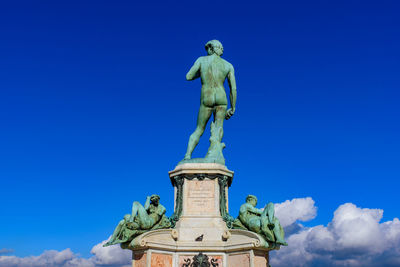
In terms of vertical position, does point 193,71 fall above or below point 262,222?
above

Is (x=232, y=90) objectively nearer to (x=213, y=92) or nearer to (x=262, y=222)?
(x=213, y=92)

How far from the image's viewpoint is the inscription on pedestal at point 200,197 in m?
14.8

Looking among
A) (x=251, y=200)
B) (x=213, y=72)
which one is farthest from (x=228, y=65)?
(x=251, y=200)

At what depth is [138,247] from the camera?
533 inches

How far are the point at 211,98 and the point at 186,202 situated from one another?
4364mm

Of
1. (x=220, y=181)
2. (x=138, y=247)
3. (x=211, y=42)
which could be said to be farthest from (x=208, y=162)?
(x=211, y=42)

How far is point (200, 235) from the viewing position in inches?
559

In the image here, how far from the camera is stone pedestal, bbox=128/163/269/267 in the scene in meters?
13.5

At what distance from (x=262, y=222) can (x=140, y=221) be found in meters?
3.99

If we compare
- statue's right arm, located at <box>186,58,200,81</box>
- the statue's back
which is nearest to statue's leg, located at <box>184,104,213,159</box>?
the statue's back

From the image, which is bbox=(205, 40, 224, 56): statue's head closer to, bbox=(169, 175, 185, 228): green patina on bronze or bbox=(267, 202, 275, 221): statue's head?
bbox=(169, 175, 185, 228): green patina on bronze

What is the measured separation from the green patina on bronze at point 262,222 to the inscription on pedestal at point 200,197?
1.05 metres

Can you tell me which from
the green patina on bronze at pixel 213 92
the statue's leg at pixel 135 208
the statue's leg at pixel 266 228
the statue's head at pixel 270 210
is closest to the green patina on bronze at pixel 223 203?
the statue's leg at pixel 266 228

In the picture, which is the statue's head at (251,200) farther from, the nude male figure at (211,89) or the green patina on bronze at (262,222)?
the nude male figure at (211,89)
